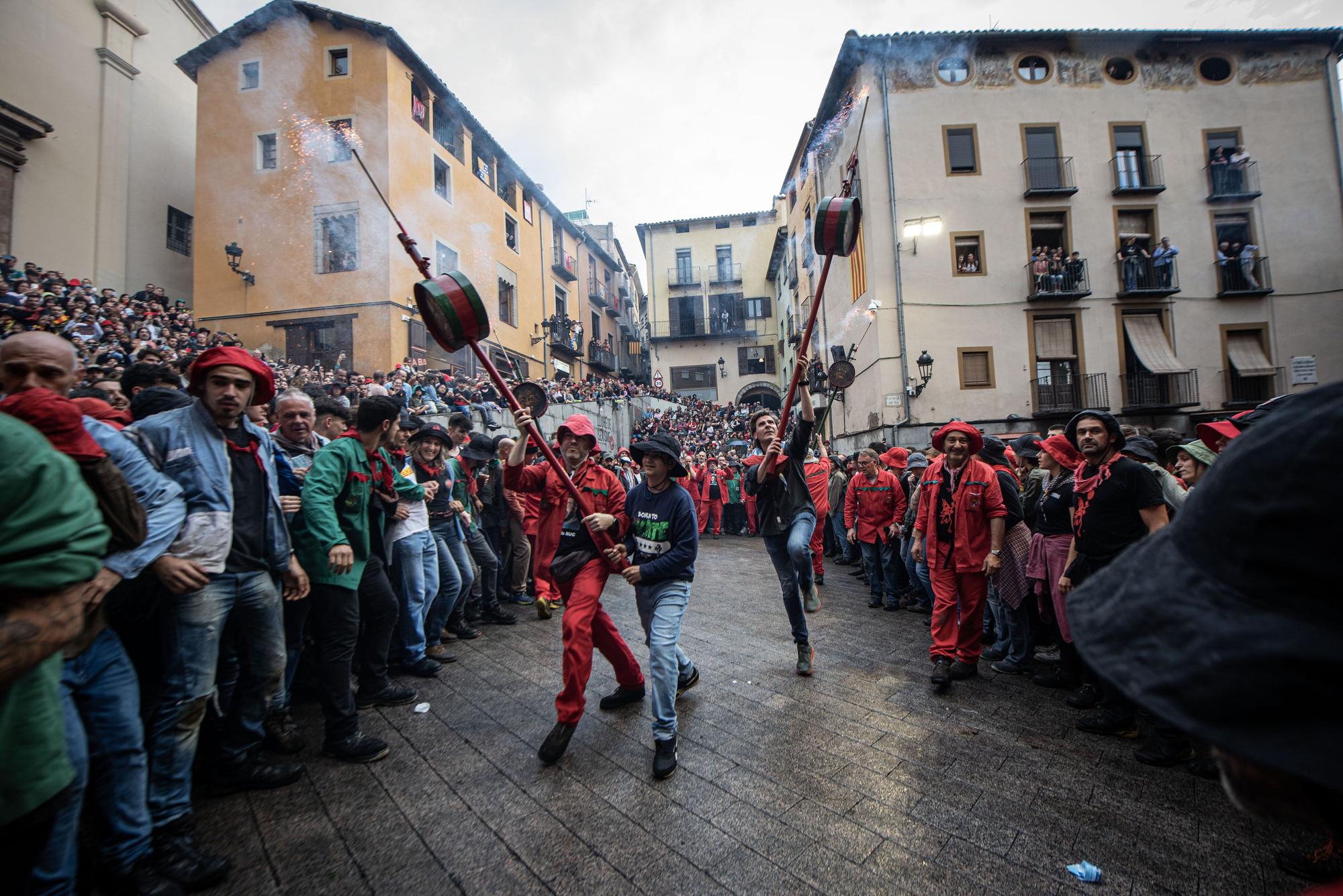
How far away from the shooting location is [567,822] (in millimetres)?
2674

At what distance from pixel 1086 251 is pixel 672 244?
24.9 meters

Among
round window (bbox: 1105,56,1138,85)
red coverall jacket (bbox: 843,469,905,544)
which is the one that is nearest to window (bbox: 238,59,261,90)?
red coverall jacket (bbox: 843,469,905,544)

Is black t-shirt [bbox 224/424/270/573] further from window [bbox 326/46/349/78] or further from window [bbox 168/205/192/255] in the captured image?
window [bbox 168/205/192/255]

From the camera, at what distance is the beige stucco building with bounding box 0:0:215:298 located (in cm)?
1299

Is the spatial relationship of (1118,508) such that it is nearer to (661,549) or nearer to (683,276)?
(661,549)

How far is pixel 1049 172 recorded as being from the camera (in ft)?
54.8

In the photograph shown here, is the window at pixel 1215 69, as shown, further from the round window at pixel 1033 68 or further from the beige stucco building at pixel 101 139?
the beige stucco building at pixel 101 139

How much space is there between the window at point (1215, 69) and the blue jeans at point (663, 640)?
23.3 m

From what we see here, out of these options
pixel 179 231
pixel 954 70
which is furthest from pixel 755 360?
pixel 179 231

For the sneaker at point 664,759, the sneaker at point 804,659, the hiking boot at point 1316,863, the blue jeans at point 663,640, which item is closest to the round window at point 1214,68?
the sneaker at point 804,659

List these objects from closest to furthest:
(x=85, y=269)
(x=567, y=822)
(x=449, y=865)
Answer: (x=449, y=865) < (x=567, y=822) < (x=85, y=269)

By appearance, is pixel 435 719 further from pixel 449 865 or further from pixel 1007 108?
pixel 1007 108

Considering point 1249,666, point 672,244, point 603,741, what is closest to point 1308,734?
point 1249,666

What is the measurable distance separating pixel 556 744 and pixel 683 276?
36.3 metres
